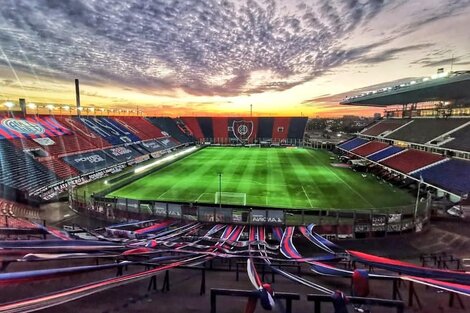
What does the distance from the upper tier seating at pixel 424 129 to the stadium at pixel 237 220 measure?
329mm

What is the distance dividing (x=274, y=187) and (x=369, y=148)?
26.8m

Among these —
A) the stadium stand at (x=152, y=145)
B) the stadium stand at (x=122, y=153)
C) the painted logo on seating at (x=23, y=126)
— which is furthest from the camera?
the stadium stand at (x=152, y=145)

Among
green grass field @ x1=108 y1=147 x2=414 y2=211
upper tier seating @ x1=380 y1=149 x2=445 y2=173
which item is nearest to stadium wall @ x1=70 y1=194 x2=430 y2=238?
green grass field @ x1=108 y1=147 x2=414 y2=211

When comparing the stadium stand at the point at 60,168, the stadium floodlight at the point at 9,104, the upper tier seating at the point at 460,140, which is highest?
the stadium floodlight at the point at 9,104

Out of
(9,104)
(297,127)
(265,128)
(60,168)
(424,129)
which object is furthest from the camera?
(265,128)

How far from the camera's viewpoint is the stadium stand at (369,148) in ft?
148

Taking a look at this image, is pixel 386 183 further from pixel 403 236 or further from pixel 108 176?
pixel 108 176

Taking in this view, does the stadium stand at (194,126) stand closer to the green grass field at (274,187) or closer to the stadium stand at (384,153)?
the green grass field at (274,187)

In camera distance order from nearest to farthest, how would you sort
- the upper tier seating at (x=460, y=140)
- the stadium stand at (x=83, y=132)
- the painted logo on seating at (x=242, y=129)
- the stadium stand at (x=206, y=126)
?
Answer: the upper tier seating at (x=460, y=140) < the stadium stand at (x=83, y=132) < the painted logo on seating at (x=242, y=129) < the stadium stand at (x=206, y=126)

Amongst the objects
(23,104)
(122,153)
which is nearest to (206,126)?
(122,153)

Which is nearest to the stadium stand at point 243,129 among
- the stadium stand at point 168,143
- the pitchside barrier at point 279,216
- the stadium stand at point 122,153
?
the stadium stand at point 168,143

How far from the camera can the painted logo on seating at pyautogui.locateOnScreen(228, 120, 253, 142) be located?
8519cm

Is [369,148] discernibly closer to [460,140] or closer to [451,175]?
[460,140]

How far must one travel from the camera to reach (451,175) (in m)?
Answer: 25.6
